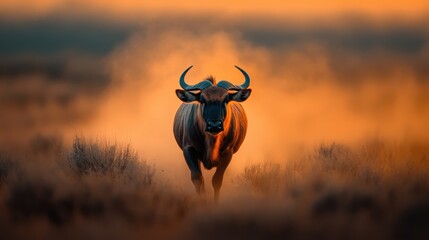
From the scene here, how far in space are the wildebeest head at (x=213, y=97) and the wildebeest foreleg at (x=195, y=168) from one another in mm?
1076

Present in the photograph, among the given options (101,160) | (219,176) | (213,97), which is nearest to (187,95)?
(213,97)

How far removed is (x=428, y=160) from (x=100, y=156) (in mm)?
7084

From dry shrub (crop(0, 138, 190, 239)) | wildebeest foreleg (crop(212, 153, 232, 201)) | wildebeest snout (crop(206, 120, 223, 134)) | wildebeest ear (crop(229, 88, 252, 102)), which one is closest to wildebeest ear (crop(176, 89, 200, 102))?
wildebeest ear (crop(229, 88, 252, 102))

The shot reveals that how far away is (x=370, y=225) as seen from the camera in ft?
60.0

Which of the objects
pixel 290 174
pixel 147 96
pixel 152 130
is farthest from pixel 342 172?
pixel 147 96

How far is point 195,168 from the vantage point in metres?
22.2

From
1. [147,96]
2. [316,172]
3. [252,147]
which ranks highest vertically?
[147,96]

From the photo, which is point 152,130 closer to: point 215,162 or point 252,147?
point 252,147

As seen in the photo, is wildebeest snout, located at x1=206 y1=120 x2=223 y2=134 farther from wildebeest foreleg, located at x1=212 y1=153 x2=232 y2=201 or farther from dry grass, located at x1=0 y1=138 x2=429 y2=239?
wildebeest foreleg, located at x1=212 y1=153 x2=232 y2=201

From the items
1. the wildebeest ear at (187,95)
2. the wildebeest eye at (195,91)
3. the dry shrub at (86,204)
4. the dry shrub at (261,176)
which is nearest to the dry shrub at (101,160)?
the dry shrub at (86,204)

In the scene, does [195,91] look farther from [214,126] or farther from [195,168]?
[214,126]

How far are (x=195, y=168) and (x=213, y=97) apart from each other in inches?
60.7

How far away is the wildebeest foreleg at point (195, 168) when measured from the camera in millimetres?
21828

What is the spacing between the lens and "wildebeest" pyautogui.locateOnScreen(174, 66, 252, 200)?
70.3ft
